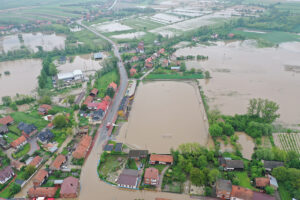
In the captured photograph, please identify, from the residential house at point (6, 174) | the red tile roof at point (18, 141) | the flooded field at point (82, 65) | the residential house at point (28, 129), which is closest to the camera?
the residential house at point (6, 174)

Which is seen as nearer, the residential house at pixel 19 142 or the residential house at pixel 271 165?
the residential house at pixel 271 165

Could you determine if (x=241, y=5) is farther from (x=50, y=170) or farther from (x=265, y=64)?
(x=50, y=170)

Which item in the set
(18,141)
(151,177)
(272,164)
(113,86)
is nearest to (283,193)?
(272,164)

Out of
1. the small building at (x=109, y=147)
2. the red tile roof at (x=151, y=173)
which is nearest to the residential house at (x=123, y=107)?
the small building at (x=109, y=147)

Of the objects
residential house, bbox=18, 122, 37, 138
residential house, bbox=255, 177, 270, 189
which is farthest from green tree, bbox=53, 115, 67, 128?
residential house, bbox=255, 177, 270, 189

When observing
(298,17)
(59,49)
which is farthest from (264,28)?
(59,49)

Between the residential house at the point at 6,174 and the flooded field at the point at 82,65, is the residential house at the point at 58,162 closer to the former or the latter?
the residential house at the point at 6,174

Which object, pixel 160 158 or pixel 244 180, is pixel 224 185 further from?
pixel 160 158
